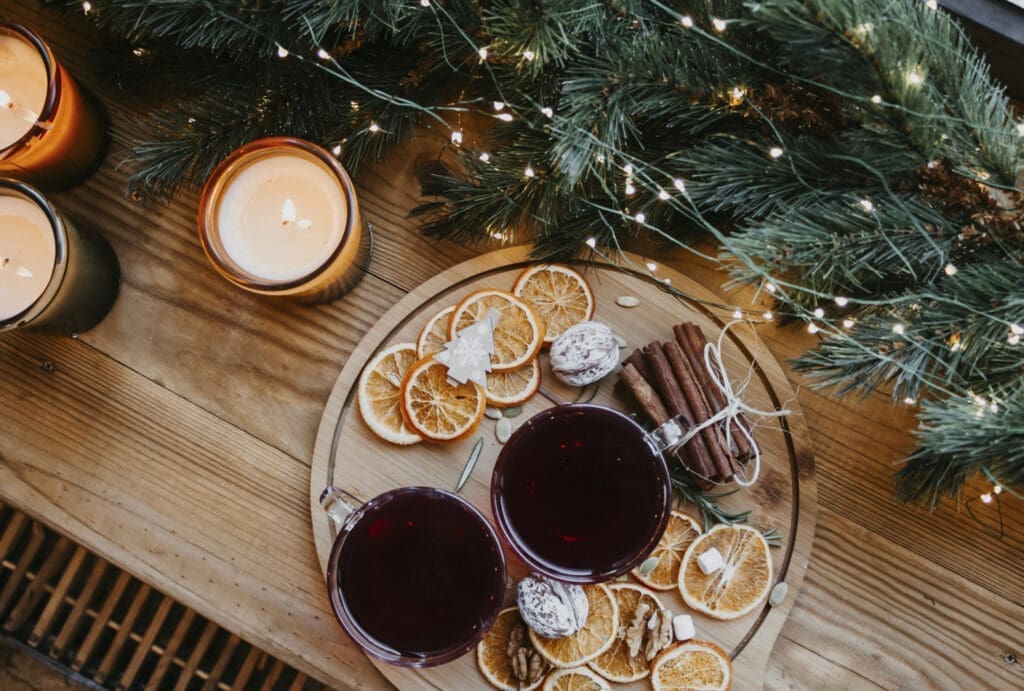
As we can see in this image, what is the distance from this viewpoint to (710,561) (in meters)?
1.36

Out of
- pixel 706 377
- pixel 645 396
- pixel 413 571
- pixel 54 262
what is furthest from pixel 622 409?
pixel 54 262

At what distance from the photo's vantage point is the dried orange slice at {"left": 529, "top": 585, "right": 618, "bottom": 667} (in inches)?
53.6

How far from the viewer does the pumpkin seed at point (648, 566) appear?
4.56 feet

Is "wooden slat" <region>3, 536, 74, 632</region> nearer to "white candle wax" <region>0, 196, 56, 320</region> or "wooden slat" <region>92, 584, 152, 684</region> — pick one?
"wooden slat" <region>92, 584, 152, 684</region>

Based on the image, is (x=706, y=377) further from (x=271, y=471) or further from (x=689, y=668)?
Answer: (x=271, y=471)

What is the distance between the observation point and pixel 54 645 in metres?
1.73

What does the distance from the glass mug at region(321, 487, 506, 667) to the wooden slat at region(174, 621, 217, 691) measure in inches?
23.7

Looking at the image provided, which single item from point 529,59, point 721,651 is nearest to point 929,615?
point 721,651

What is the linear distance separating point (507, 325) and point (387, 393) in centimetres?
26

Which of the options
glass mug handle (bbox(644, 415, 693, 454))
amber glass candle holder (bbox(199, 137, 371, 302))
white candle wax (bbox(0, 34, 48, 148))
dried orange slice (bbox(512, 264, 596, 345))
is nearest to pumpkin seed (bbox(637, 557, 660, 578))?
glass mug handle (bbox(644, 415, 693, 454))

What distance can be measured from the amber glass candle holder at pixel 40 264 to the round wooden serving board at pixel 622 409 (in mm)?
505

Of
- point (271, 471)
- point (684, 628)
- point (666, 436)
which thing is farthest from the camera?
point (271, 471)

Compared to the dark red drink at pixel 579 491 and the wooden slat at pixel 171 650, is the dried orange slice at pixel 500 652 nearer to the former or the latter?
the dark red drink at pixel 579 491

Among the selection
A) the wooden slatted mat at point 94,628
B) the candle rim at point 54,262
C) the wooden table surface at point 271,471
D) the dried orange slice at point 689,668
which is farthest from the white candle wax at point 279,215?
the dried orange slice at point 689,668
